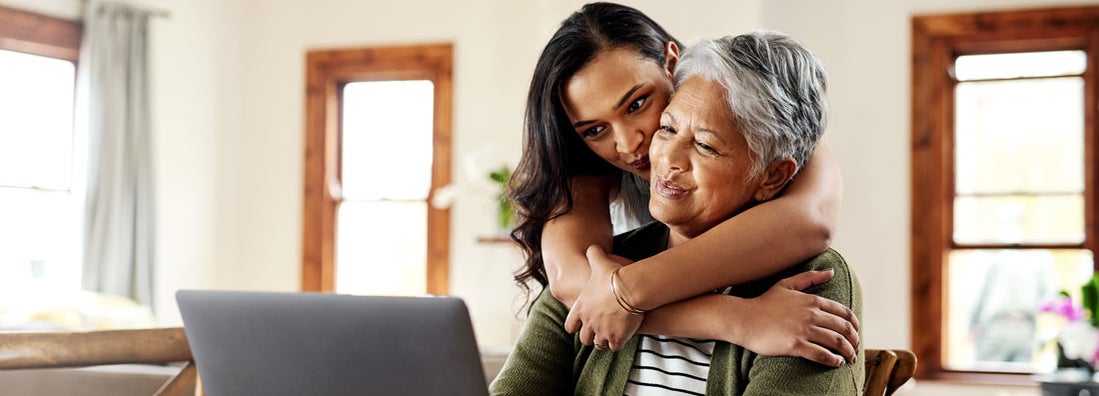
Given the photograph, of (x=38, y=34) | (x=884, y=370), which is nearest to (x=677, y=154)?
(x=884, y=370)

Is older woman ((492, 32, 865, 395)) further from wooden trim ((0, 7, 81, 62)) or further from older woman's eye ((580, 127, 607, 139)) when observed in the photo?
wooden trim ((0, 7, 81, 62))

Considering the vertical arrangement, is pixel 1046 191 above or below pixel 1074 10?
below

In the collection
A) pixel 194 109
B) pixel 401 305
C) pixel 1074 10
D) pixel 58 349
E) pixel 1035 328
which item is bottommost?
pixel 1035 328

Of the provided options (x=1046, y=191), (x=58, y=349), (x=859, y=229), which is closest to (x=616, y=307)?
(x=58, y=349)

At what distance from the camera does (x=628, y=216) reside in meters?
1.83

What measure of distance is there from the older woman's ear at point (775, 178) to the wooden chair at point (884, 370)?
0.25 metres

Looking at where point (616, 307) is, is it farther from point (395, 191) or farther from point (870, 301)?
point (395, 191)

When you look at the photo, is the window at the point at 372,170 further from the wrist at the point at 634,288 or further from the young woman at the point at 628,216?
the wrist at the point at 634,288

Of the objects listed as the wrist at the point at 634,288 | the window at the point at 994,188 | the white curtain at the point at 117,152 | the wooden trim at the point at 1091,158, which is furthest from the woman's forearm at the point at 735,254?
the white curtain at the point at 117,152

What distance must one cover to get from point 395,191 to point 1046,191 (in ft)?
11.0

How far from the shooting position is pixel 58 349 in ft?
5.37

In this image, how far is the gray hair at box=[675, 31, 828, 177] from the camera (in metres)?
1.38

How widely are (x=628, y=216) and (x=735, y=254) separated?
46 centimetres

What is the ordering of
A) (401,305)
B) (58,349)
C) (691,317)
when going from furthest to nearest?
(58,349)
(691,317)
(401,305)
